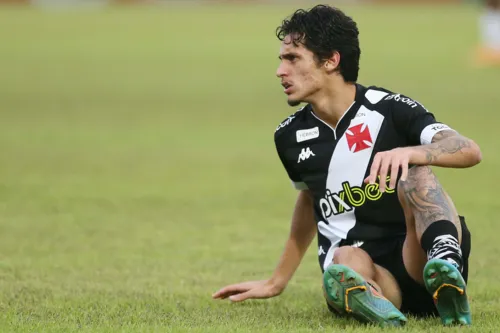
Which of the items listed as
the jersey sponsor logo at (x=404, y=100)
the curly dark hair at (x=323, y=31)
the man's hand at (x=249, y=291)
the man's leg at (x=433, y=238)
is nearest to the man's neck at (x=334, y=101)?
the curly dark hair at (x=323, y=31)

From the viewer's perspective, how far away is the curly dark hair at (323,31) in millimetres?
5766

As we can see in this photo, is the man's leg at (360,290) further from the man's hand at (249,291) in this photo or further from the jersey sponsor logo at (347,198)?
the man's hand at (249,291)

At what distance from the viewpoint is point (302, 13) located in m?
5.84

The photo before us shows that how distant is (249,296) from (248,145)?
8908 millimetres

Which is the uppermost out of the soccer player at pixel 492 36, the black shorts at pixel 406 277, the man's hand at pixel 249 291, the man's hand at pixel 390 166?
the man's hand at pixel 390 166

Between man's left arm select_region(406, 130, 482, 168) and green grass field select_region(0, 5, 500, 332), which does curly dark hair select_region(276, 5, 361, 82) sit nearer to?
man's left arm select_region(406, 130, 482, 168)

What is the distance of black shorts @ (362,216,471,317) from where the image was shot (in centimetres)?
555

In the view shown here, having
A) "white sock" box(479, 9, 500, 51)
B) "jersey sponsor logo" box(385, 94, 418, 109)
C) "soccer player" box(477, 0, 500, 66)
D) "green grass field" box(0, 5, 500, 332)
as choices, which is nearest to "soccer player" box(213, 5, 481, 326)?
"jersey sponsor logo" box(385, 94, 418, 109)

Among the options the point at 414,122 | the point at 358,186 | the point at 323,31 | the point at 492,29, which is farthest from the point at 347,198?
the point at 492,29

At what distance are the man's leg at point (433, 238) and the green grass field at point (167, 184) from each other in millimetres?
208

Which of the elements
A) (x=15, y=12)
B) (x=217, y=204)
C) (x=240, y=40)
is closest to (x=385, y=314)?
(x=217, y=204)

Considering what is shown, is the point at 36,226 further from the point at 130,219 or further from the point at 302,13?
the point at 302,13

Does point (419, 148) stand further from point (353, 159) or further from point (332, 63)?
point (332, 63)

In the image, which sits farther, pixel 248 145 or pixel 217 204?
pixel 248 145
